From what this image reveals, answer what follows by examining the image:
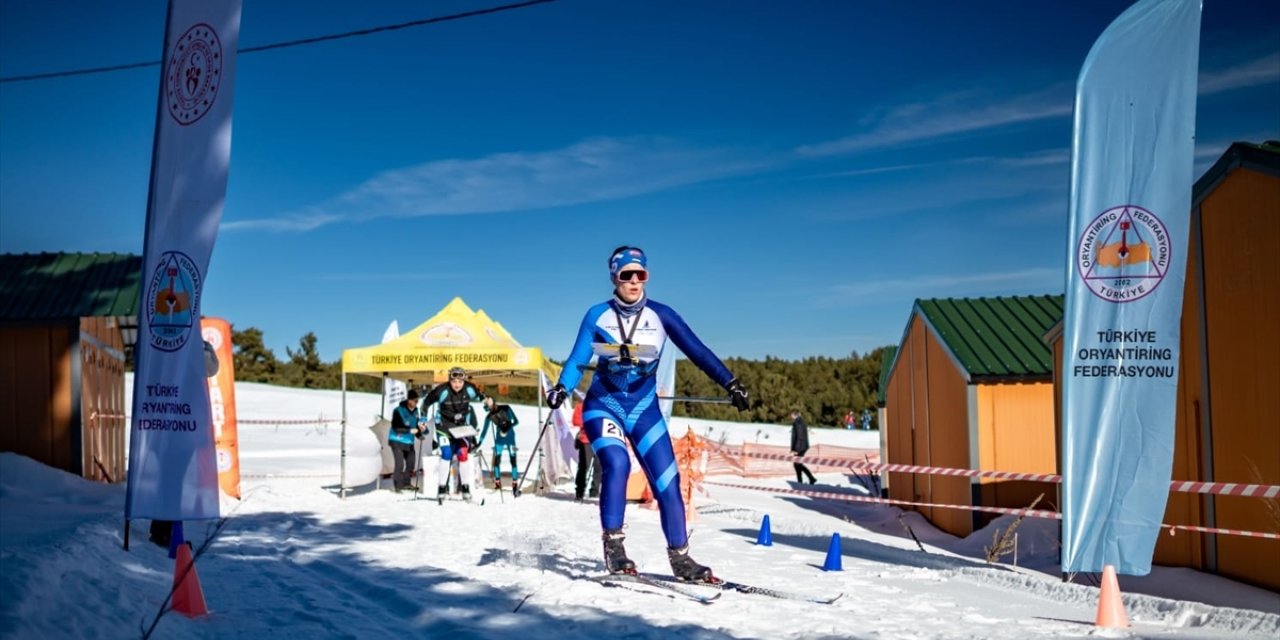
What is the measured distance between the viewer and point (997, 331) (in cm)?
1666

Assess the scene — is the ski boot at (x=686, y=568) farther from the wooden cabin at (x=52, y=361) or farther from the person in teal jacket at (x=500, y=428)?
the wooden cabin at (x=52, y=361)

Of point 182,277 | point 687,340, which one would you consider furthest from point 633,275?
point 182,277

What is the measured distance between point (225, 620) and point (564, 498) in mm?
11394

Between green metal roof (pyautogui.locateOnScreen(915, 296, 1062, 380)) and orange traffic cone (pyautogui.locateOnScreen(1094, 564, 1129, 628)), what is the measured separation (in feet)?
30.6

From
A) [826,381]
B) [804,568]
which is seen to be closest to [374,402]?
[826,381]

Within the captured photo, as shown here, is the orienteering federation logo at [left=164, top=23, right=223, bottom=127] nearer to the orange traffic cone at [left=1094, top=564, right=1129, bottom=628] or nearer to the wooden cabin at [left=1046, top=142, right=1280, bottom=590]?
the orange traffic cone at [left=1094, top=564, right=1129, bottom=628]

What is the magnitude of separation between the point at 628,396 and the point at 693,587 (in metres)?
1.33

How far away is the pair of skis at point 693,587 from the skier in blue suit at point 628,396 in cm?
7

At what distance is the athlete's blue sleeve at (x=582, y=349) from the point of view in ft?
23.6

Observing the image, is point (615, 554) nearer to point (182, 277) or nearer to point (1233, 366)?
point (182, 277)

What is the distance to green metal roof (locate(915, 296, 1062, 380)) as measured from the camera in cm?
1527

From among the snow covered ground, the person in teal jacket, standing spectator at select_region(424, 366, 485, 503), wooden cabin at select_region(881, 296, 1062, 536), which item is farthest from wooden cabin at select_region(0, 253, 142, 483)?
wooden cabin at select_region(881, 296, 1062, 536)

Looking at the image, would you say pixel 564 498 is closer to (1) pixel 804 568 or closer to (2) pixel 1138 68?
(1) pixel 804 568

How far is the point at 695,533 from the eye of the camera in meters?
10.8
